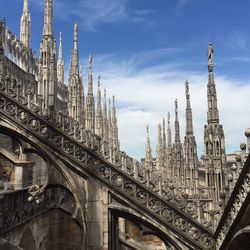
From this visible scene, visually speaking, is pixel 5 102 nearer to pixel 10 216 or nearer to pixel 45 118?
pixel 45 118

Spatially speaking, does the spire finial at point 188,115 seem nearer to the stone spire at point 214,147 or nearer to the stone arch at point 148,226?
the stone spire at point 214,147

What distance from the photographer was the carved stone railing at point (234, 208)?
262 inches

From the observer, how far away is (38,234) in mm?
16672

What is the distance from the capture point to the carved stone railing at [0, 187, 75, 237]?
40.1 ft

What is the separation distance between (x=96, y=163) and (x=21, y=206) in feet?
17.0

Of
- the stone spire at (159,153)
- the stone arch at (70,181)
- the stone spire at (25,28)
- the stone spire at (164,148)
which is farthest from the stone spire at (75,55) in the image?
the stone arch at (70,181)

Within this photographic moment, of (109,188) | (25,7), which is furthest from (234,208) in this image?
(25,7)

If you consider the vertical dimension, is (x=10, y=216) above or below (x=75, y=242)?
above

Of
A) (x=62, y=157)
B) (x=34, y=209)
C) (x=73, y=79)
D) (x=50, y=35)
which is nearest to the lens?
(x=62, y=157)

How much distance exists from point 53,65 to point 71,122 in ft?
39.6

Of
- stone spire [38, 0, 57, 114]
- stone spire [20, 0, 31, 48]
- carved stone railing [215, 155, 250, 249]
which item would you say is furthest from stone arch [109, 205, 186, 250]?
stone spire [20, 0, 31, 48]

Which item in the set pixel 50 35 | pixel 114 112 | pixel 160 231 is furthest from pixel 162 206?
pixel 114 112

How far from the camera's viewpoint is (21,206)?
13820 mm

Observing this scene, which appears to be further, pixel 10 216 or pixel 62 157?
pixel 10 216
